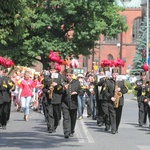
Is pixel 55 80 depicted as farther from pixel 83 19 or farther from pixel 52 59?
pixel 83 19

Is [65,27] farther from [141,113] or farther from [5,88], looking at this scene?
[5,88]

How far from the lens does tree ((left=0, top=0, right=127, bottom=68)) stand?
5206cm

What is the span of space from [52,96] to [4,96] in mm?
2288

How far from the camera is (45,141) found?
57.5ft

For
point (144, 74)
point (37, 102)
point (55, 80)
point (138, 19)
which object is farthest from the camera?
point (138, 19)

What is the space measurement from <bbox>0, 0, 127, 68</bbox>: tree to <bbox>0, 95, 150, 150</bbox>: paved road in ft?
93.3

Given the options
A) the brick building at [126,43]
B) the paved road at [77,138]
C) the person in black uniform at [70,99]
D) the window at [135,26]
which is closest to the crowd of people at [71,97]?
the person in black uniform at [70,99]

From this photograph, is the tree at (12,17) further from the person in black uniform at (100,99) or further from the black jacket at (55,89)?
the person in black uniform at (100,99)

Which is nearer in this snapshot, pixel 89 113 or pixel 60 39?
pixel 89 113

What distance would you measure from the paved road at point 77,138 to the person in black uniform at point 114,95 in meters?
0.44

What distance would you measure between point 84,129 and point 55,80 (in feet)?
9.63

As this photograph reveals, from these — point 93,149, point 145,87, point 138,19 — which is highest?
point 138,19

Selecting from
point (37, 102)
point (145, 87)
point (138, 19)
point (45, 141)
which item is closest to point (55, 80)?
point (45, 141)

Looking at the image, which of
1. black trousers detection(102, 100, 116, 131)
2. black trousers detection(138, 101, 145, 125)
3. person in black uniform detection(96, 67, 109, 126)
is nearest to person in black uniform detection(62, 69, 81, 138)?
black trousers detection(102, 100, 116, 131)
